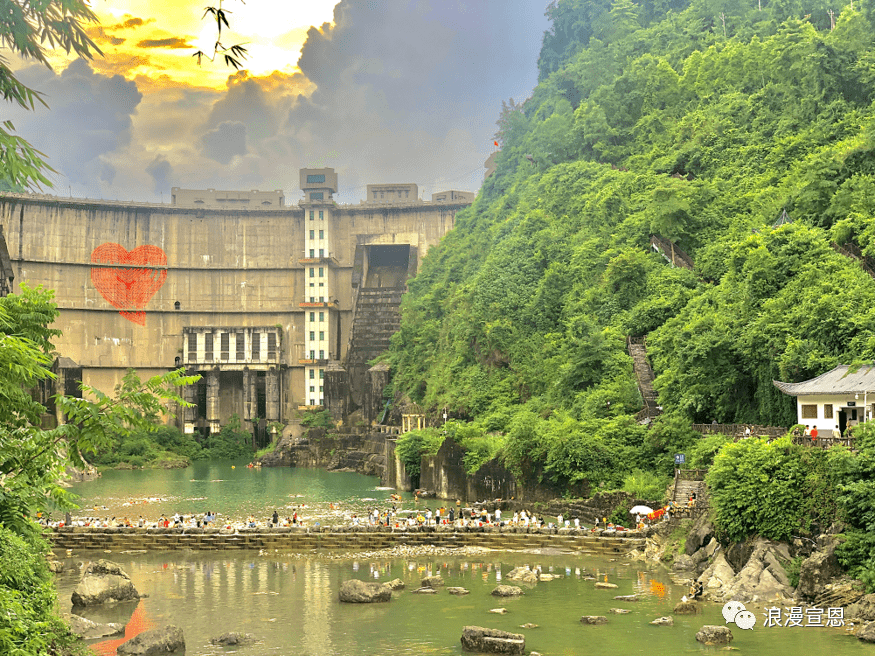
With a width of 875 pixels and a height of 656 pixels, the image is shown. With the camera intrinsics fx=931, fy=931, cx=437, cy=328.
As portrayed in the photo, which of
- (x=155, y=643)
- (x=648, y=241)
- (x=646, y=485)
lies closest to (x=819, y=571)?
(x=646, y=485)

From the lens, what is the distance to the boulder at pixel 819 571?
79.3ft

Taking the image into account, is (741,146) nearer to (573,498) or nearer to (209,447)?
(573,498)

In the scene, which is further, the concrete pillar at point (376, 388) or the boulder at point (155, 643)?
the concrete pillar at point (376, 388)

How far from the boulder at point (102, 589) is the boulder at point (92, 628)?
104 inches

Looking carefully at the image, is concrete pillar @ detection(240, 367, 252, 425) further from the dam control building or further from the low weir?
the low weir

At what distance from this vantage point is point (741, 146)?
59.6m

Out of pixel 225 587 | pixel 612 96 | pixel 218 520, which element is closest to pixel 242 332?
pixel 612 96

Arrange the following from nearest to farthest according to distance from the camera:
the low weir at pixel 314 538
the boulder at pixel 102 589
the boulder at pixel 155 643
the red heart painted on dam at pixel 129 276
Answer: the boulder at pixel 155 643 < the boulder at pixel 102 589 < the low weir at pixel 314 538 < the red heart painted on dam at pixel 129 276

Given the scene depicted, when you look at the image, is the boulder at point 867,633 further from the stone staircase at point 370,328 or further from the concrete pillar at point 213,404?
the concrete pillar at point 213,404

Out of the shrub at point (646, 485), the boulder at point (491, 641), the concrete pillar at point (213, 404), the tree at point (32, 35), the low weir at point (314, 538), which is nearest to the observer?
the tree at point (32, 35)

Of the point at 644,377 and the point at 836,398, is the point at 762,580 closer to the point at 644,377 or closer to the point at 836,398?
the point at 836,398

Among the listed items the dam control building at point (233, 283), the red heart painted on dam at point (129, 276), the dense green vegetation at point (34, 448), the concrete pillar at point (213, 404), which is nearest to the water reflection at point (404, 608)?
the dense green vegetation at point (34, 448)

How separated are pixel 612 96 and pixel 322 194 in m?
39.7

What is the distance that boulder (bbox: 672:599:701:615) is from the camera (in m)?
24.5
